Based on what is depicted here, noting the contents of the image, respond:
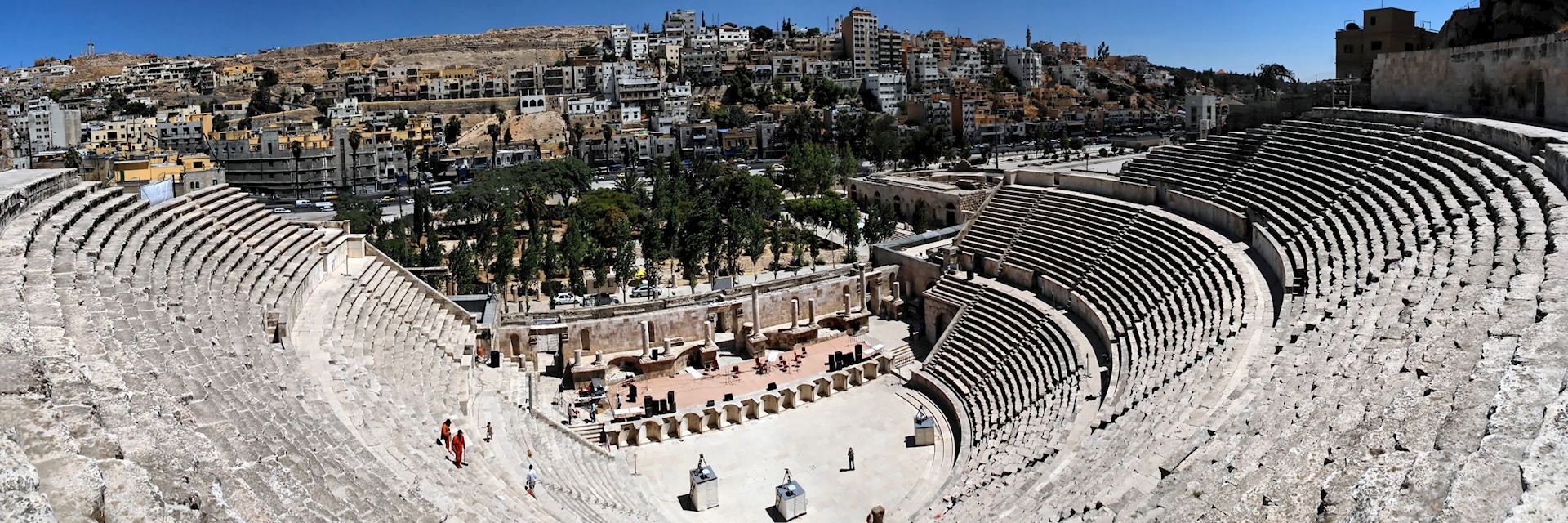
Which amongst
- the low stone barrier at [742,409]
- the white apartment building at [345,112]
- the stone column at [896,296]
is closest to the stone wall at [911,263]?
the stone column at [896,296]

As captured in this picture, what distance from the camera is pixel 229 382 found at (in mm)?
12008

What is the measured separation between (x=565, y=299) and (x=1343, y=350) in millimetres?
27724

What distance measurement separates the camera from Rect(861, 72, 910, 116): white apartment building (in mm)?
106375

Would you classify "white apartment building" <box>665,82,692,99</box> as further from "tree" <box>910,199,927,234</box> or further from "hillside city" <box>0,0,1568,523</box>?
"tree" <box>910,199,927,234</box>

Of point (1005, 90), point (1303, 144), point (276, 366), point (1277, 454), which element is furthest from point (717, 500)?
point (1005, 90)

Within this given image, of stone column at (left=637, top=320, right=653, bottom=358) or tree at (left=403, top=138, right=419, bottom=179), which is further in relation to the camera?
tree at (left=403, top=138, right=419, bottom=179)

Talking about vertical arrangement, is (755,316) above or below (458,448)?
below

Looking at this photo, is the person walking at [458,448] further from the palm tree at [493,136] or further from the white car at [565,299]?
the palm tree at [493,136]

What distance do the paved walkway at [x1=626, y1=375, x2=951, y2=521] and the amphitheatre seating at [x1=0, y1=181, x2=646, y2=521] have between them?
64.0 inches

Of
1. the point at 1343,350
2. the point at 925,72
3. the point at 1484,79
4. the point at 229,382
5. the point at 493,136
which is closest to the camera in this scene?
the point at 1343,350

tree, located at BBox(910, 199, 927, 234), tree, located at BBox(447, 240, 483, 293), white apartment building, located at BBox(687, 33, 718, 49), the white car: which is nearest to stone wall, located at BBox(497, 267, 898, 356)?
the white car

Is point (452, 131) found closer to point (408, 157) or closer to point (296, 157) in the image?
point (408, 157)

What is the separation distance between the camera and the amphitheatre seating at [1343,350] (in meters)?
7.37

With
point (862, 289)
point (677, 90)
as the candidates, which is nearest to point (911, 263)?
point (862, 289)
